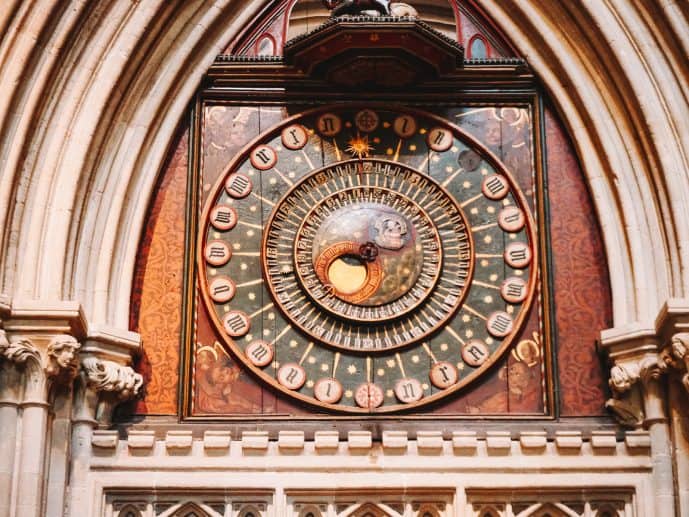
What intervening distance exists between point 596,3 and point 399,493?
4270mm

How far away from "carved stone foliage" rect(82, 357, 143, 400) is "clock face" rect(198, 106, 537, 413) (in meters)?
0.89

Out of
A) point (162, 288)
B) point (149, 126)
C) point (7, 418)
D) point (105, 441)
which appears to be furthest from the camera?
point (149, 126)

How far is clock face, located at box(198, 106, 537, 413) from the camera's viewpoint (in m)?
13.6

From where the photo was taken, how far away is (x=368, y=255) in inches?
543

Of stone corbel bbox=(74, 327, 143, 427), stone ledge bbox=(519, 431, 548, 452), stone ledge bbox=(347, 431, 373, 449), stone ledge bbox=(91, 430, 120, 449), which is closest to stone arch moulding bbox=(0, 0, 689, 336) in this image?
stone corbel bbox=(74, 327, 143, 427)

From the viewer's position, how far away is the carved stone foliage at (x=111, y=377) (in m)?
12.9

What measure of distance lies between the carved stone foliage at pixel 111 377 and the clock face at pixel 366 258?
0.89m

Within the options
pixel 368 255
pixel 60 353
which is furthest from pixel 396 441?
pixel 60 353

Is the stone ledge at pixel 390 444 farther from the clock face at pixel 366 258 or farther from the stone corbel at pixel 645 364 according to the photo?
the clock face at pixel 366 258

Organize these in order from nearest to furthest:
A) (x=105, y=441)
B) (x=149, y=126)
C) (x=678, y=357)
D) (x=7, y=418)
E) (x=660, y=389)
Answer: (x=7, y=418)
(x=678, y=357)
(x=105, y=441)
(x=660, y=389)
(x=149, y=126)

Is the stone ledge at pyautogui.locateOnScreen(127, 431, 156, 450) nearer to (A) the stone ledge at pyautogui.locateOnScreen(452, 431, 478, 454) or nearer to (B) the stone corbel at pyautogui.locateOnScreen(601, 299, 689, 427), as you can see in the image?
(A) the stone ledge at pyautogui.locateOnScreen(452, 431, 478, 454)

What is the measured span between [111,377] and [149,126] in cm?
219

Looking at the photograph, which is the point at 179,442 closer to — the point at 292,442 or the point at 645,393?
the point at 292,442

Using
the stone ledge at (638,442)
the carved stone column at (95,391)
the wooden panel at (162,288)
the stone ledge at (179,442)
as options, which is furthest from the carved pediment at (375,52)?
the stone ledge at (638,442)
